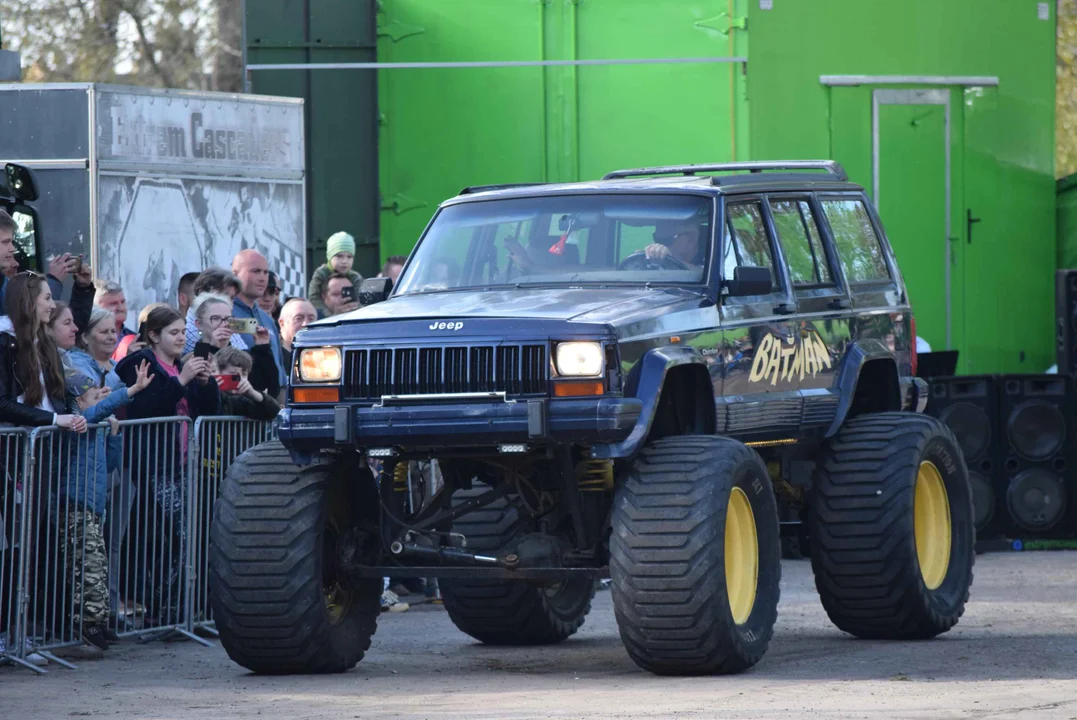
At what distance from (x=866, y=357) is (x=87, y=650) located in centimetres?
451

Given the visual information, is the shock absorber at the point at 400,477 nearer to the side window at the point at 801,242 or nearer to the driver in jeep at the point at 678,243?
the driver in jeep at the point at 678,243

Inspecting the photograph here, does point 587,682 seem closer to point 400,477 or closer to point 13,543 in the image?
point 400,477

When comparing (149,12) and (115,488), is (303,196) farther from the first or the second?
(149,12)

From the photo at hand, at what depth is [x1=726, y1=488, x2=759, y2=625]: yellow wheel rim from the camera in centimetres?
995

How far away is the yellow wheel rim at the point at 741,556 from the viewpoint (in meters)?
9.95

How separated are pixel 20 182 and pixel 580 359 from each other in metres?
5.87

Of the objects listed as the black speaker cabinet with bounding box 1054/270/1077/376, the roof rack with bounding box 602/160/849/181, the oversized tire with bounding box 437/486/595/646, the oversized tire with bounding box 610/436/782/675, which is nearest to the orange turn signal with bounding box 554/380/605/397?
→ the oversized tire with bounding box 610/436/782/675

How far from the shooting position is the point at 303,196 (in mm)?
18125

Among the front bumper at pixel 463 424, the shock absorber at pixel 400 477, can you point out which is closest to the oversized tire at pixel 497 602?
the shock absorber at pixel 400 477

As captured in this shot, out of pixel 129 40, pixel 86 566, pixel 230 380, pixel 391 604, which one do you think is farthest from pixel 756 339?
pixel 129 40

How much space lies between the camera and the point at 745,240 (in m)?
11.1

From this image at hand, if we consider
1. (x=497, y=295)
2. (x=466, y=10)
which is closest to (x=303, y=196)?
(x=466, y=10)

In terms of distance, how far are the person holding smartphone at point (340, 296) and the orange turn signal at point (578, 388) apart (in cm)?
634

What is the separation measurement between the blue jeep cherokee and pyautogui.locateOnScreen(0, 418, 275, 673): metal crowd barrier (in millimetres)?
1276
